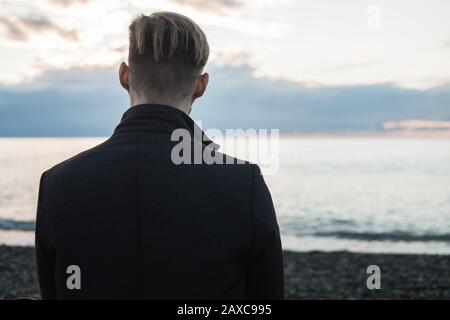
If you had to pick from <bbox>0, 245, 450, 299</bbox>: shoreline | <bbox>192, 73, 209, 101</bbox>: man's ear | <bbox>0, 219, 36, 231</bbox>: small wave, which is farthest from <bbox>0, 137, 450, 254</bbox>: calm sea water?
<bbox>192, 73, 209, 101</bbox>: man's ear

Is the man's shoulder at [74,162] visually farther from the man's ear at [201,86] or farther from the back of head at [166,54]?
the man's ear at [201,86]

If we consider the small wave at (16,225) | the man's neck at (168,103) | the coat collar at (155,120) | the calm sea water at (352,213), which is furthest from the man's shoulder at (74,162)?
the small wave at (16,225)

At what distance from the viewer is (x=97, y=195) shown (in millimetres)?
2104

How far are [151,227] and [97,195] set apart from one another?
10.8 inches

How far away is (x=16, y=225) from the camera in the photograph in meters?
28.6

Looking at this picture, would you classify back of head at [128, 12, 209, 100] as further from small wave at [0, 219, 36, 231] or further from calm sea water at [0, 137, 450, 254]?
small wave at [0, 219, 36, 231]

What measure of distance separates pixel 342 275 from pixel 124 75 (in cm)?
1338

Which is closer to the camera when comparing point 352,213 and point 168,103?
Answer: point 168,103

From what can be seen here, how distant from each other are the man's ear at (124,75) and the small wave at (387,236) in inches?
961

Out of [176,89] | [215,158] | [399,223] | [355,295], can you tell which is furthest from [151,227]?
[399,223]

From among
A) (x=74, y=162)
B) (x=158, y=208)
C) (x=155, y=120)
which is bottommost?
(x=158, y=208)

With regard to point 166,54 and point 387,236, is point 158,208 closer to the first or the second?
point 166,54

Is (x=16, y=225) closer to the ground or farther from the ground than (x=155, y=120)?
closer to the ground

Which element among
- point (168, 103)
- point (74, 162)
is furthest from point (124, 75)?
point (74, 162)
